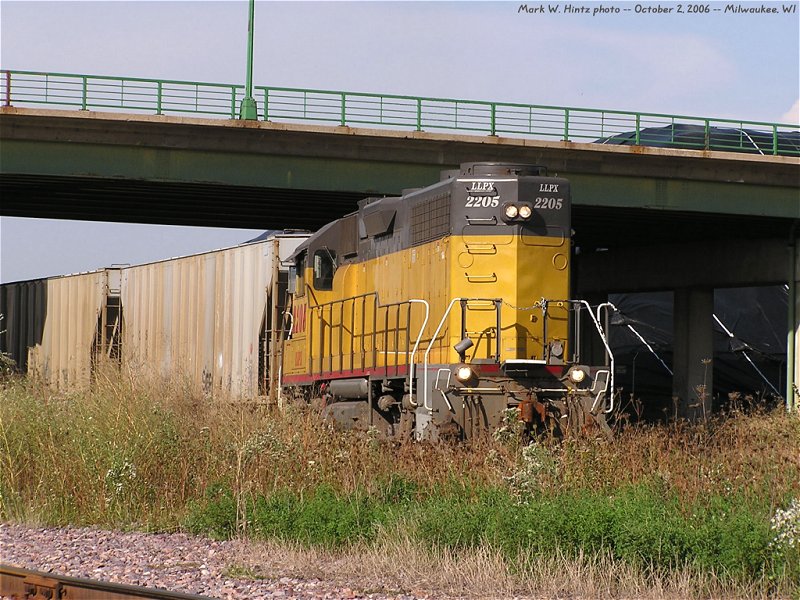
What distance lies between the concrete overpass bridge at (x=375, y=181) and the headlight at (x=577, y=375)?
11.0m

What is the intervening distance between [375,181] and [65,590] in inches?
760

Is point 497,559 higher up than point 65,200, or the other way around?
→ point 65,200

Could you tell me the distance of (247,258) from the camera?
20.0 metres

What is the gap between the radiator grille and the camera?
567 inches

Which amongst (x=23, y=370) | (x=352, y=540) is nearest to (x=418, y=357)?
(x=352, y=540)

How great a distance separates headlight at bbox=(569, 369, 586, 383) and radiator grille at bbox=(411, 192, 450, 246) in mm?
2488

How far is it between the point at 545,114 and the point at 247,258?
881 centimetres

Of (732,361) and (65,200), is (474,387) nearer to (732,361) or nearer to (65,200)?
(65,200)

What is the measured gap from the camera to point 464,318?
44.1 feet

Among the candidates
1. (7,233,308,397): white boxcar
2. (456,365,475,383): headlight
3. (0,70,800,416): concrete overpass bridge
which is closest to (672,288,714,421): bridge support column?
(0,70,800,416): concrete overpass bridge

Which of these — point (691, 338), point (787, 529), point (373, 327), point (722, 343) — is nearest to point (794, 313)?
point (691, 338)

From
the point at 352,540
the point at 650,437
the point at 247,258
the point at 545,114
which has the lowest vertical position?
the point at 352,540

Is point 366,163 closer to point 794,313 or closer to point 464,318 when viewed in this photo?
point 794,313

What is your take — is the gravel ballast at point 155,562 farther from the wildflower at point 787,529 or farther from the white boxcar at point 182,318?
the white boxcar at point 182,318
